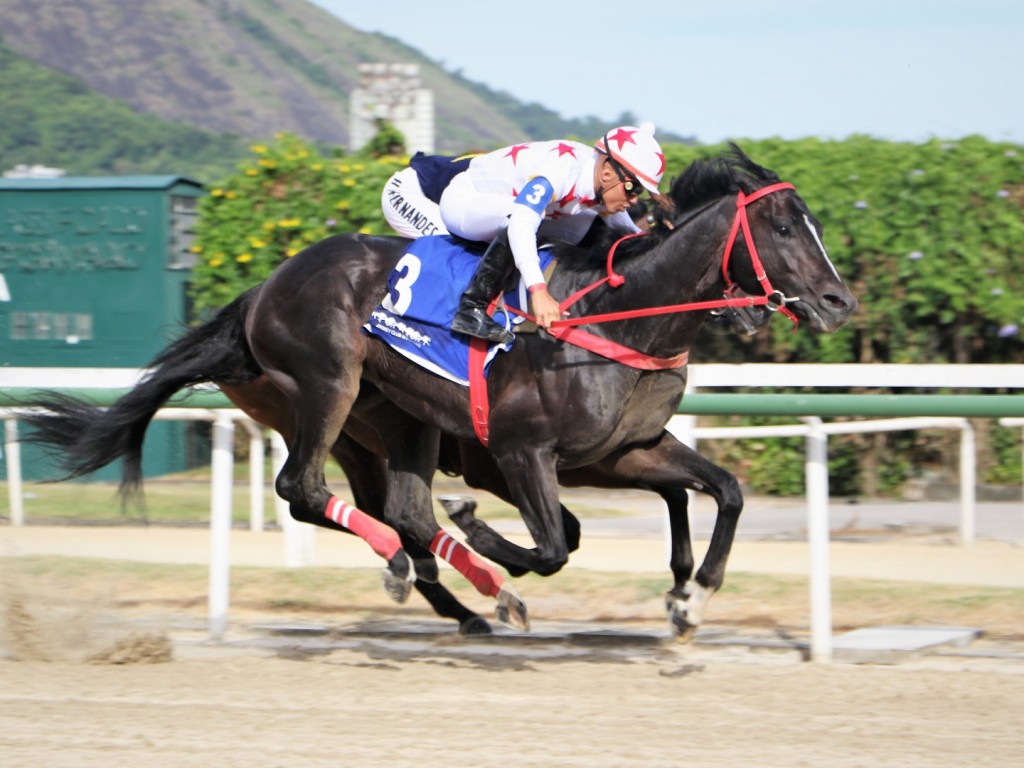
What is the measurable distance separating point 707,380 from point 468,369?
219 cm

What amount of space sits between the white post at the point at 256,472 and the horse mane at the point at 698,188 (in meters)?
2.89

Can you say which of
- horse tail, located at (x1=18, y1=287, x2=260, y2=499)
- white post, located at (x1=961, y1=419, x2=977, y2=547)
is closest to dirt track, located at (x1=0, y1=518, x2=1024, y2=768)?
horse tail, located at (x1=18, y1=287, x2=260, y2=499)

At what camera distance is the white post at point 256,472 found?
302 inches

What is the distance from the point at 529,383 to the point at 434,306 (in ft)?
1.52

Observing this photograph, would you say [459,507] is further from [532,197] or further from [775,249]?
[775,249]

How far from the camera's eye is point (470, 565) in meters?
Answer: 5.17

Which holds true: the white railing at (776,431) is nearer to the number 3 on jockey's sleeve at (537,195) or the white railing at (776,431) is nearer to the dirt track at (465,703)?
the dirt track at (465,703)

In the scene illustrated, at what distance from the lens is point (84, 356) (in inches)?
408

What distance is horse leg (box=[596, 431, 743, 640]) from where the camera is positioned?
489 cm

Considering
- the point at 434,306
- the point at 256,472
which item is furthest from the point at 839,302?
the point at 256,472

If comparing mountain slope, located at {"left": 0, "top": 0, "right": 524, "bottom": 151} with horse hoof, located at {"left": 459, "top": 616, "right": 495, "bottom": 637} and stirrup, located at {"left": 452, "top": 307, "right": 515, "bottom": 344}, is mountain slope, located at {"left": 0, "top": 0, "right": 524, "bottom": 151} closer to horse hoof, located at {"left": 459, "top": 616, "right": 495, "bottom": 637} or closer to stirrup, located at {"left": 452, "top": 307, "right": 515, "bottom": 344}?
horse hoof, located at {"left": 459, "top": 616, "right": 495, "bottom": 637}

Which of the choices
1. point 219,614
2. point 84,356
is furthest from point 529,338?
point 84,356

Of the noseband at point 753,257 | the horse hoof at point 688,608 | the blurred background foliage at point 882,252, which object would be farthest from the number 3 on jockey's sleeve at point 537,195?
the blurred background foliage at point 882,252

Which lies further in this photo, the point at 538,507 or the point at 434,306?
the point at 434,306
